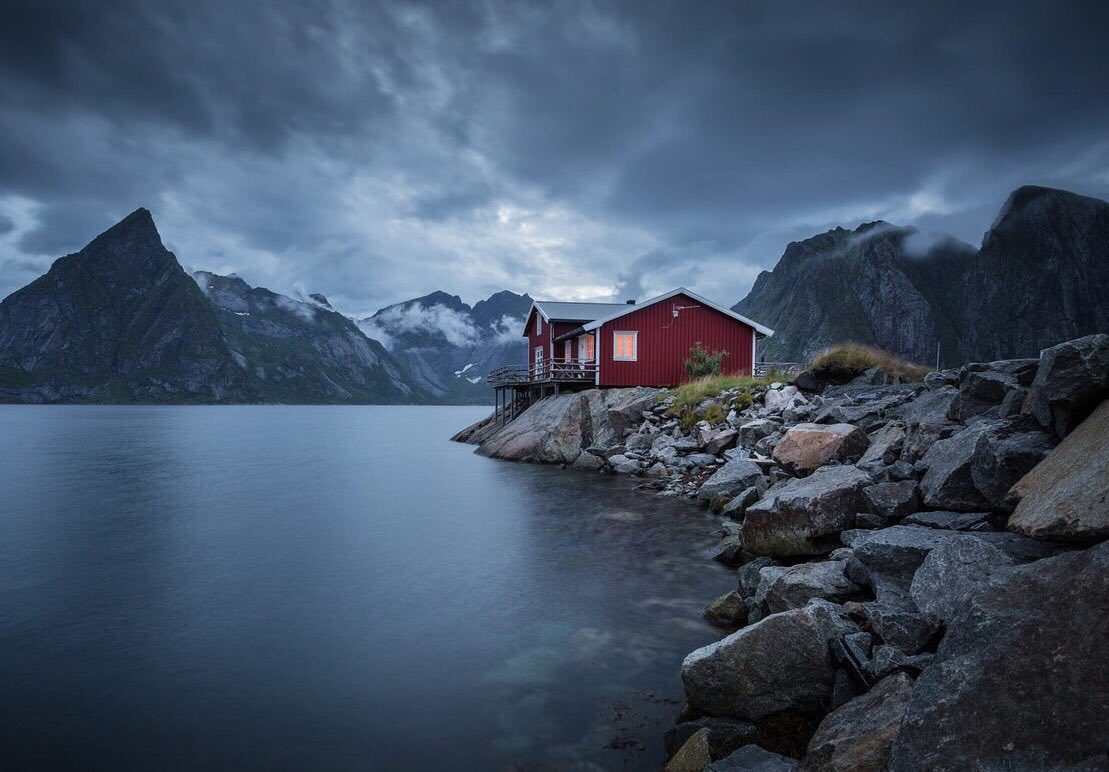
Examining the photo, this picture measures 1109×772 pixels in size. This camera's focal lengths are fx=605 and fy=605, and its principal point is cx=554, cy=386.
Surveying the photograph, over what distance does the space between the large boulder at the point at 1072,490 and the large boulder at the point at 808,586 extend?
2321mm

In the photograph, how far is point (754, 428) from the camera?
22.2m

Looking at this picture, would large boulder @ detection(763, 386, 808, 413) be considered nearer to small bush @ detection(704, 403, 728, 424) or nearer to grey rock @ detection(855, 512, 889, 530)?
small bush @ detection(704, 403, 728, 424)

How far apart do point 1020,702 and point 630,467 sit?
72.9ft

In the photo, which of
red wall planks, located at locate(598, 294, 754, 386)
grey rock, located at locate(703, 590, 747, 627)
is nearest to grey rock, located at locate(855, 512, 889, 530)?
grey rock, located at locate(703, 590, 747, 627)

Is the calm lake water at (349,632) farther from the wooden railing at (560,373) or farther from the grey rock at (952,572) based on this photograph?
the wooden railing at (560,373)

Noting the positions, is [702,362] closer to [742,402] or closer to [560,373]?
[560,373]

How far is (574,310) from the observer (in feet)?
147

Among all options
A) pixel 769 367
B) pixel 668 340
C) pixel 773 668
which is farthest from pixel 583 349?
pixel 773 668

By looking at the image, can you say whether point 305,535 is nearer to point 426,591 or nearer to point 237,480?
point 426,591

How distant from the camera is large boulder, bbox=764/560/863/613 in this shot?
776 centimetres

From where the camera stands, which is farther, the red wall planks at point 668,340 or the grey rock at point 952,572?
the red wall planks at point 668,340

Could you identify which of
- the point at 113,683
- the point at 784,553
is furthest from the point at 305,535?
the point at 784,553

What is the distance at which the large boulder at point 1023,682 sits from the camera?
3.41m

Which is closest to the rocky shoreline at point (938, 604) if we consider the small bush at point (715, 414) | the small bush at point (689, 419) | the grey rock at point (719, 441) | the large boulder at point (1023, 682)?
the large boulder at point (1023, 682)
